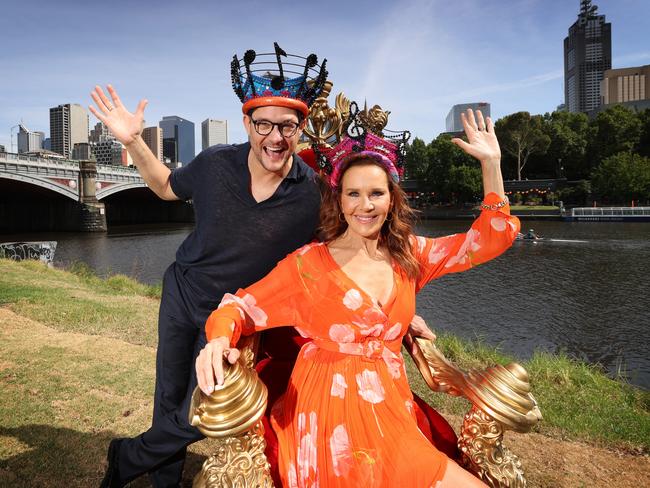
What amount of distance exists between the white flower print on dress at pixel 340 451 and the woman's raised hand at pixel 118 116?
6.04 feet

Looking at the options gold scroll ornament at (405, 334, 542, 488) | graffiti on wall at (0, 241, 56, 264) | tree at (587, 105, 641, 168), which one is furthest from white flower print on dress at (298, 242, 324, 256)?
tree at (587, 105, 641, 168)

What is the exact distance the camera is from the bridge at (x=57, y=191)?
29.9m

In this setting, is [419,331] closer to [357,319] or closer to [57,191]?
[357,319]

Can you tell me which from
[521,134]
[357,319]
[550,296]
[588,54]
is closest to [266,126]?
[357,319]

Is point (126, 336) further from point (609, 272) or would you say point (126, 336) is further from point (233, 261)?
point (609, 272)

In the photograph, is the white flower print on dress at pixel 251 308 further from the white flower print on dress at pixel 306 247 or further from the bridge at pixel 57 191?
the bridge at pixel 57 191

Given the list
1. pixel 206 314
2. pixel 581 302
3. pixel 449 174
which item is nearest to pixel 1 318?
pixel 206 314

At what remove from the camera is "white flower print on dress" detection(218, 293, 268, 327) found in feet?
7.39

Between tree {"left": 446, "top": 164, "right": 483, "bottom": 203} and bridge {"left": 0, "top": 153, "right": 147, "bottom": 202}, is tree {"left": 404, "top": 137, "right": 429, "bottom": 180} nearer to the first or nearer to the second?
tree {"left": 446, "top": 164, "right": 483, "bottom": 203}

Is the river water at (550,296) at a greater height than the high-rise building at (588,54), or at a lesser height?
lesser

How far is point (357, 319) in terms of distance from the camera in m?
2.21

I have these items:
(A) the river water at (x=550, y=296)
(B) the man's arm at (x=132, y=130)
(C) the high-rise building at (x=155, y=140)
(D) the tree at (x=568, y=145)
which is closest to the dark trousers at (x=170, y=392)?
(B) the man's arm at (x=132, y=130)

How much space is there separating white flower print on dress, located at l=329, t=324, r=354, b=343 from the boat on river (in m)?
38.7

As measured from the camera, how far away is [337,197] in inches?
100
